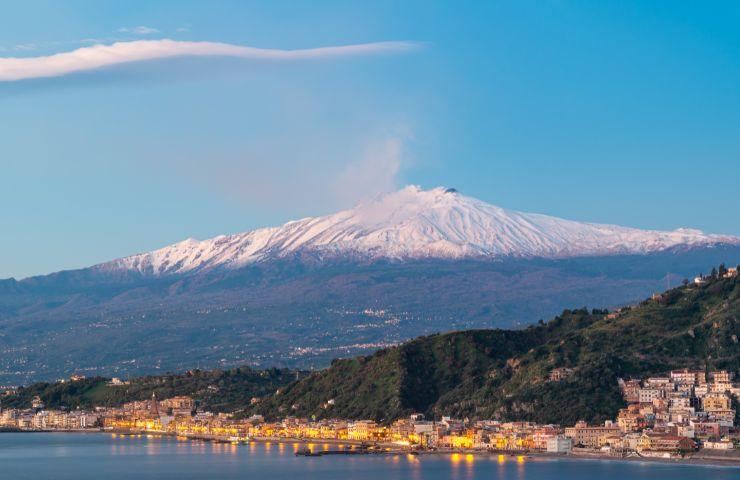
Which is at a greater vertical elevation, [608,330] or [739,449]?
[608,330]

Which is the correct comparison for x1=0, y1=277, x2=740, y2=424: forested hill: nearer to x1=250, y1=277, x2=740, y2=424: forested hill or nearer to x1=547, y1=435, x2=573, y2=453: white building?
x1=250, y1=277, x2=740, y2=424: forested hill

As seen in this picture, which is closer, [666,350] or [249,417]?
[666,350]

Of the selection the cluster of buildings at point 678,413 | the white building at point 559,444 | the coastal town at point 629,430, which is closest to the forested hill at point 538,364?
the coastal town at point 629,430

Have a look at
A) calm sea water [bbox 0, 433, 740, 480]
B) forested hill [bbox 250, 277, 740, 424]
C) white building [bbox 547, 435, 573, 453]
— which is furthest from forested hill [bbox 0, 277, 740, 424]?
calm sea water [bbox 0, 433, 740, 480]

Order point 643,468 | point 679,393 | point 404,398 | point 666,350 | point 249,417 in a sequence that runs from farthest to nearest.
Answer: point 249,417
point 404,398
point 666,350
point 679,393
point 643,468

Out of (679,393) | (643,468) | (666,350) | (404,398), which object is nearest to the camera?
(643,468)

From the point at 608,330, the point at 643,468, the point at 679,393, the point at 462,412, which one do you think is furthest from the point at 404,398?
the point at 643,468

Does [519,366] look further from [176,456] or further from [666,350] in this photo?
[176,456]
